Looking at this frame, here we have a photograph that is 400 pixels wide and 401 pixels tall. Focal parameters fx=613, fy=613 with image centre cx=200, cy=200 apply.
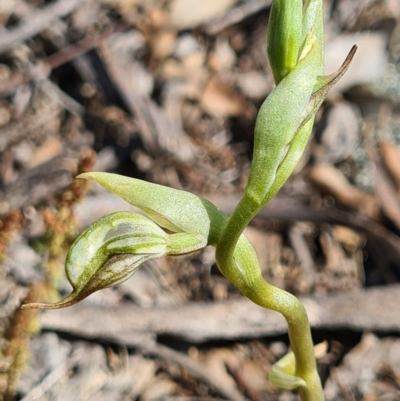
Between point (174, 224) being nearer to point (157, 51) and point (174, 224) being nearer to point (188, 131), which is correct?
point (188, 131)

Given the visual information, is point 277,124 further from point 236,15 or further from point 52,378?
point 236,15

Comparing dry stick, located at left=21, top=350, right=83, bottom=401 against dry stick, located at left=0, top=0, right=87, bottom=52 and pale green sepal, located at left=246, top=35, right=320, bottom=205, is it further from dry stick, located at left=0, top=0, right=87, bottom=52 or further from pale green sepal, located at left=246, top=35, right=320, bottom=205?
dry stick, located at left=0, top=0, right=87, bottom=52

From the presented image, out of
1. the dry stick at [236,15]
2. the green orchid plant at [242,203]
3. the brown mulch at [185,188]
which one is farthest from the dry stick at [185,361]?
the dry stick at [236,15]

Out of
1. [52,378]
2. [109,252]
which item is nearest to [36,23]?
[52,378]

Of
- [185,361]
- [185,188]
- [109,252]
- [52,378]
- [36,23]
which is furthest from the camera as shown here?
[36,23]

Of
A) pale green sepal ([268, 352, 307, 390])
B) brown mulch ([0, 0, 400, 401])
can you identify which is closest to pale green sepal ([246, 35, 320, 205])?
pale green sepal ([268, 352, 307, 390])

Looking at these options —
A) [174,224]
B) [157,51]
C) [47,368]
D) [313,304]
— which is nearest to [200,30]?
[157,51]
